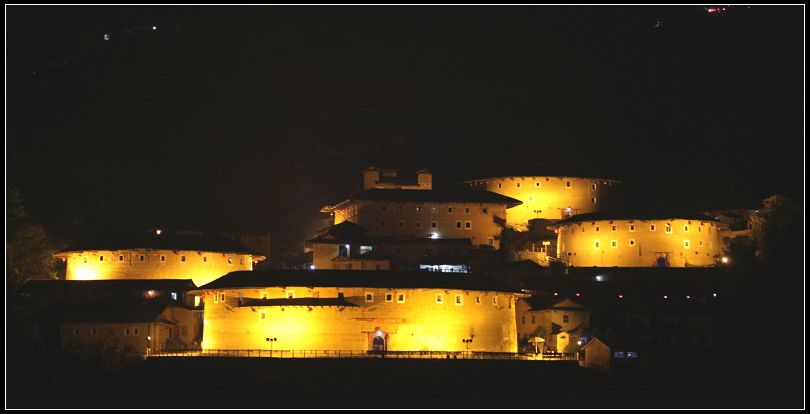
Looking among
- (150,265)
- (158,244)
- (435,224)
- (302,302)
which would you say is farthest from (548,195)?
(302,302)

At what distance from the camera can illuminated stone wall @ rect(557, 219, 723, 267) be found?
3127 inches

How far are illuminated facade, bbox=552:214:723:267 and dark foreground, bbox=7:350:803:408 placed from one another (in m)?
19.7

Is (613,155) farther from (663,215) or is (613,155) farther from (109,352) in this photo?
(109,352)

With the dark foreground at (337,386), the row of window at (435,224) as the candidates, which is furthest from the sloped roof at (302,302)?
the row of window at (435,224)

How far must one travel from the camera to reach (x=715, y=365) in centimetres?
6425

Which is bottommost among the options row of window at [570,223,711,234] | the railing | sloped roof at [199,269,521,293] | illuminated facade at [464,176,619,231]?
the railing

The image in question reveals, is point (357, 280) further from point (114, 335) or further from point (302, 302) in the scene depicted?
point (114, 335)

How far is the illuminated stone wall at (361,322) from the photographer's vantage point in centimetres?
6244

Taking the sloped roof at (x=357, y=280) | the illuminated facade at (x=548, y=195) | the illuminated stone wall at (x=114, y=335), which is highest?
the illuminated facade at (x=548, y=195)

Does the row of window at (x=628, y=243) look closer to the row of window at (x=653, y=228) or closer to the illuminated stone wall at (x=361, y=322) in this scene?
the row of window at (x=653, y=228)

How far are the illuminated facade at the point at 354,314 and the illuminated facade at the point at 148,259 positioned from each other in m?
10.1

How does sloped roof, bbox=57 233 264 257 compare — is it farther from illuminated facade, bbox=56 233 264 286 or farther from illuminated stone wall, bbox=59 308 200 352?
illuminated stone wall, bbox=59 308 200 352

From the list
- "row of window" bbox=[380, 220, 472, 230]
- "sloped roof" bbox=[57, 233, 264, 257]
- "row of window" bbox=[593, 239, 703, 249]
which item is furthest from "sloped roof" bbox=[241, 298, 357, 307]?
"row of window" bbox=[593, 239, 703, 249]

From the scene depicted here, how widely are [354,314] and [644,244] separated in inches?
967
